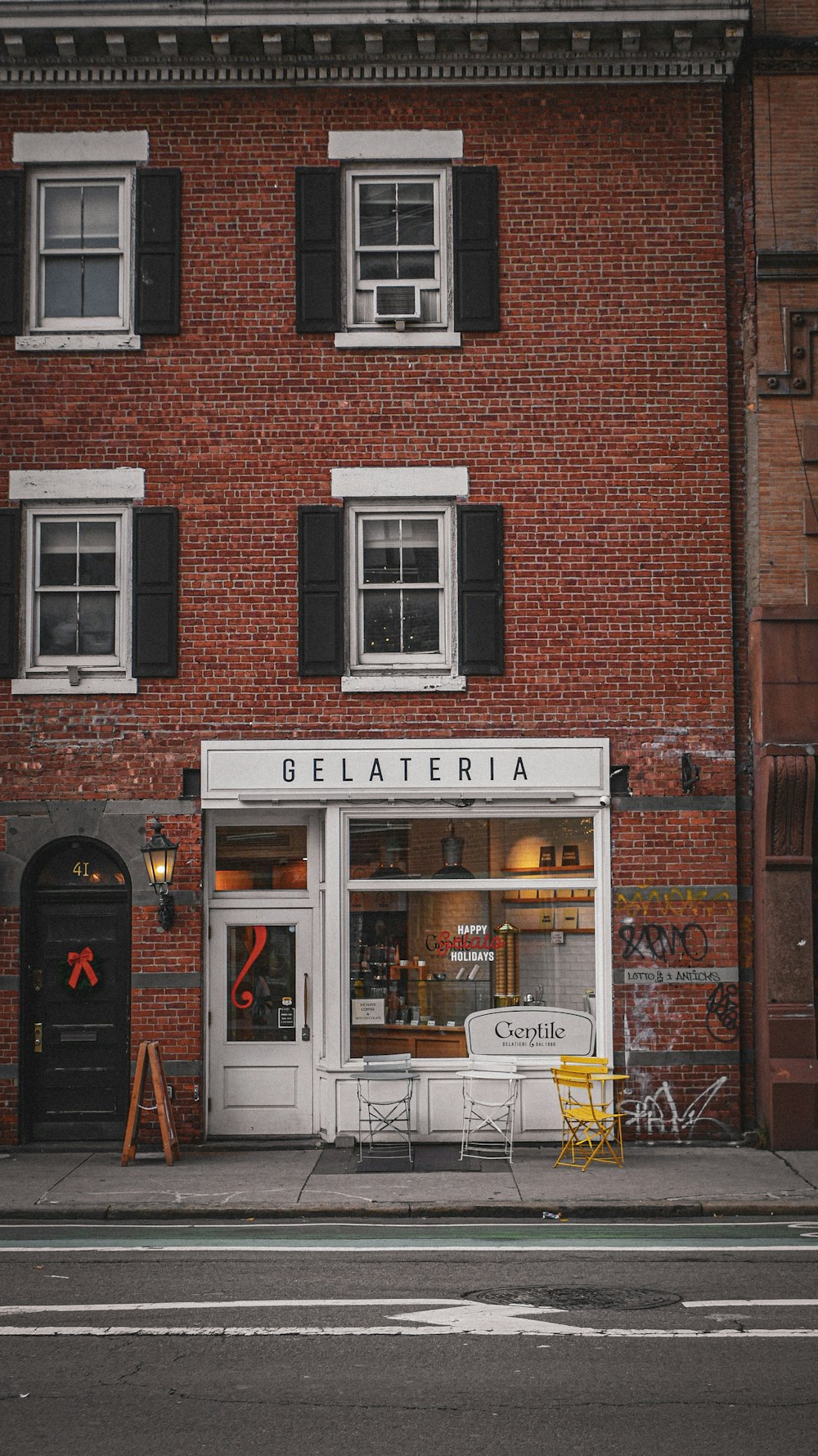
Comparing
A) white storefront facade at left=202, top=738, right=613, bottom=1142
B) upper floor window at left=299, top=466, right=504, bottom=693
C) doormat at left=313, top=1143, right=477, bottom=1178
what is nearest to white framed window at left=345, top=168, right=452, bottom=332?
upper floor window at left=299, top=466, right=504, bottom=693

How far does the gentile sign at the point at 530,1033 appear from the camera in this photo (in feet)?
47.3

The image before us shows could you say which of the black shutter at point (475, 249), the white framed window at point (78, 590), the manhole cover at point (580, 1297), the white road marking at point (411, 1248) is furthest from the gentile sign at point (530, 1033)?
the black shutter at point (475, 249)

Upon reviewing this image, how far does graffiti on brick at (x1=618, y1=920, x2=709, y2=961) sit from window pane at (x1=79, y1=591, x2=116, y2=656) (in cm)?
592

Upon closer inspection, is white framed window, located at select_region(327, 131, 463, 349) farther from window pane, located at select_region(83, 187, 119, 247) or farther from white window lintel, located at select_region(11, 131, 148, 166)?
window pane, located at select_region(83, 187, 119, 247)


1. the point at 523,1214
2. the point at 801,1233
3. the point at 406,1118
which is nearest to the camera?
the point at 801,1233

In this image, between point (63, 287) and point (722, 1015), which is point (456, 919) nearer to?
point (722, 1015)

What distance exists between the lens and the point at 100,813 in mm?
14578

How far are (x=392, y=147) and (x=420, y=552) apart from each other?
163 inches

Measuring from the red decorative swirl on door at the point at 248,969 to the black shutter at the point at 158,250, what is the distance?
6138 millimetres

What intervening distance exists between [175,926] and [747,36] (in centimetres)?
1063

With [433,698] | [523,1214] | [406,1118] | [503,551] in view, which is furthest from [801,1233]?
[503,551]

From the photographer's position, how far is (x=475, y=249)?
48.8 ft

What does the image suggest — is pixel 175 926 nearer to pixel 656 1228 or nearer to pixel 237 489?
pixel 237 489

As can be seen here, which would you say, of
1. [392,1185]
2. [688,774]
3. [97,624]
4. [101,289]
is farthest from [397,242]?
[392,1185]
